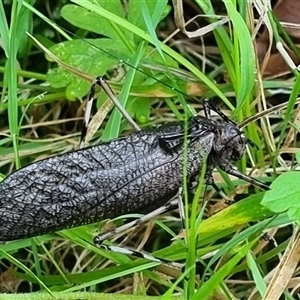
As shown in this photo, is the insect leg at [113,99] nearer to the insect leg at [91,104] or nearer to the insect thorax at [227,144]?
the insect leg at [91,104]

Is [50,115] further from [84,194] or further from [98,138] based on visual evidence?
[84,194]

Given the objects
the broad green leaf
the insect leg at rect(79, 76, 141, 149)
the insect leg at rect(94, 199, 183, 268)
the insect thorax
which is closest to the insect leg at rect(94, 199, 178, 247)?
the insect leg at rect(94, 199, 183, 268)

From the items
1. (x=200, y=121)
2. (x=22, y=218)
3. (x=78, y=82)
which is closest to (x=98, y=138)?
(x=78, y=82)

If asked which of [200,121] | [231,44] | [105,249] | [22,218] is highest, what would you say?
[231,44]

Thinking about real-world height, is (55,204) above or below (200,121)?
below

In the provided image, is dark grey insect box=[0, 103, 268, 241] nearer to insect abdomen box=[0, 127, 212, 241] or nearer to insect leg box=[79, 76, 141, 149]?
insect abdomen box=[0, 127, 212, 241]

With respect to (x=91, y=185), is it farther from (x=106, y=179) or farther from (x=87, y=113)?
(x=87, y=113)
